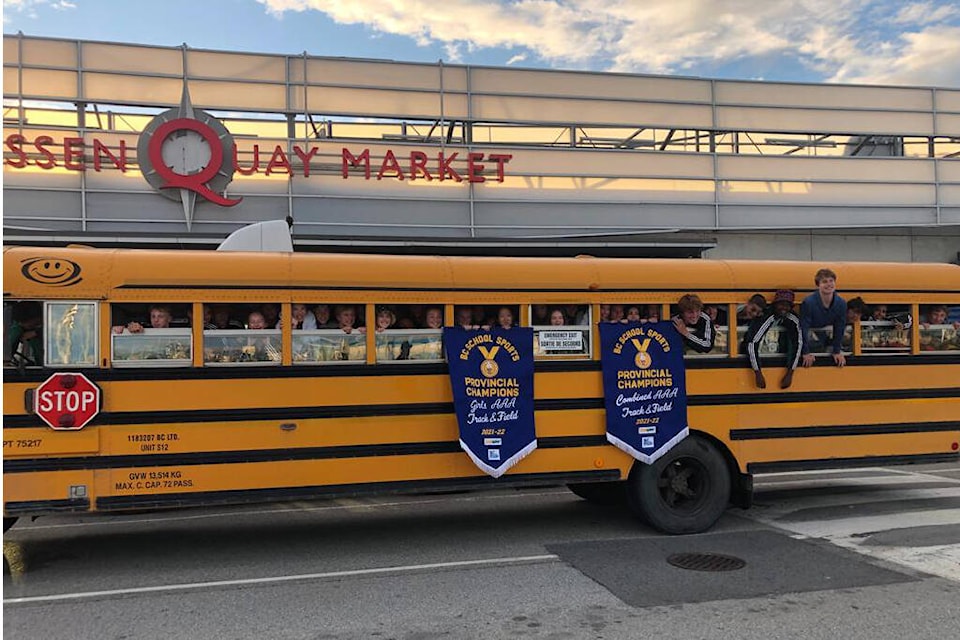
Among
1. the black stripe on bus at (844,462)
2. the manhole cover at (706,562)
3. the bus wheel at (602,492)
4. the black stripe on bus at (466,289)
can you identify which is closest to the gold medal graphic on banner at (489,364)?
the black stripe on bus at (466,289)

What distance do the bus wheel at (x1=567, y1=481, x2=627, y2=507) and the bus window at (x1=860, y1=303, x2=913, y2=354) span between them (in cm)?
273

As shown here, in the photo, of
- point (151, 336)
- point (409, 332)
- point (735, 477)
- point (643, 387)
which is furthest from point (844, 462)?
point (151, 336)

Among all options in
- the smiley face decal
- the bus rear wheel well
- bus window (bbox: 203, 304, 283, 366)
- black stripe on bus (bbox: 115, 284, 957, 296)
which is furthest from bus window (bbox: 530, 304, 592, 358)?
the smiley face decal

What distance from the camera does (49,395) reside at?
5.50 metres

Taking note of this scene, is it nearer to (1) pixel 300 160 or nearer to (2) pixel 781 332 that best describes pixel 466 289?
(2) pixel 781 332

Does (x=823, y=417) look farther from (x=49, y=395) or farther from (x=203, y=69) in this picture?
(x=203, y=69)

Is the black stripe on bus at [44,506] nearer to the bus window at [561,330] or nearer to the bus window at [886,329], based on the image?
the bus window at [561,330]

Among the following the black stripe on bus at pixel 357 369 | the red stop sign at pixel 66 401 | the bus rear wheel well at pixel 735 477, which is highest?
the black stripe on bus at pixel 357 369

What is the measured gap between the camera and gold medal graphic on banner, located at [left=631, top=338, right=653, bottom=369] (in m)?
6.70

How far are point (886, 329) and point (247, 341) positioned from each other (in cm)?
594

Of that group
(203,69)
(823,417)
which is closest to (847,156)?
(823,417)

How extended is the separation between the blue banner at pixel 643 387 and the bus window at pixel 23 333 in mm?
4498

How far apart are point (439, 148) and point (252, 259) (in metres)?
9.18

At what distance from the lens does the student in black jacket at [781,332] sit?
22.5 ft
